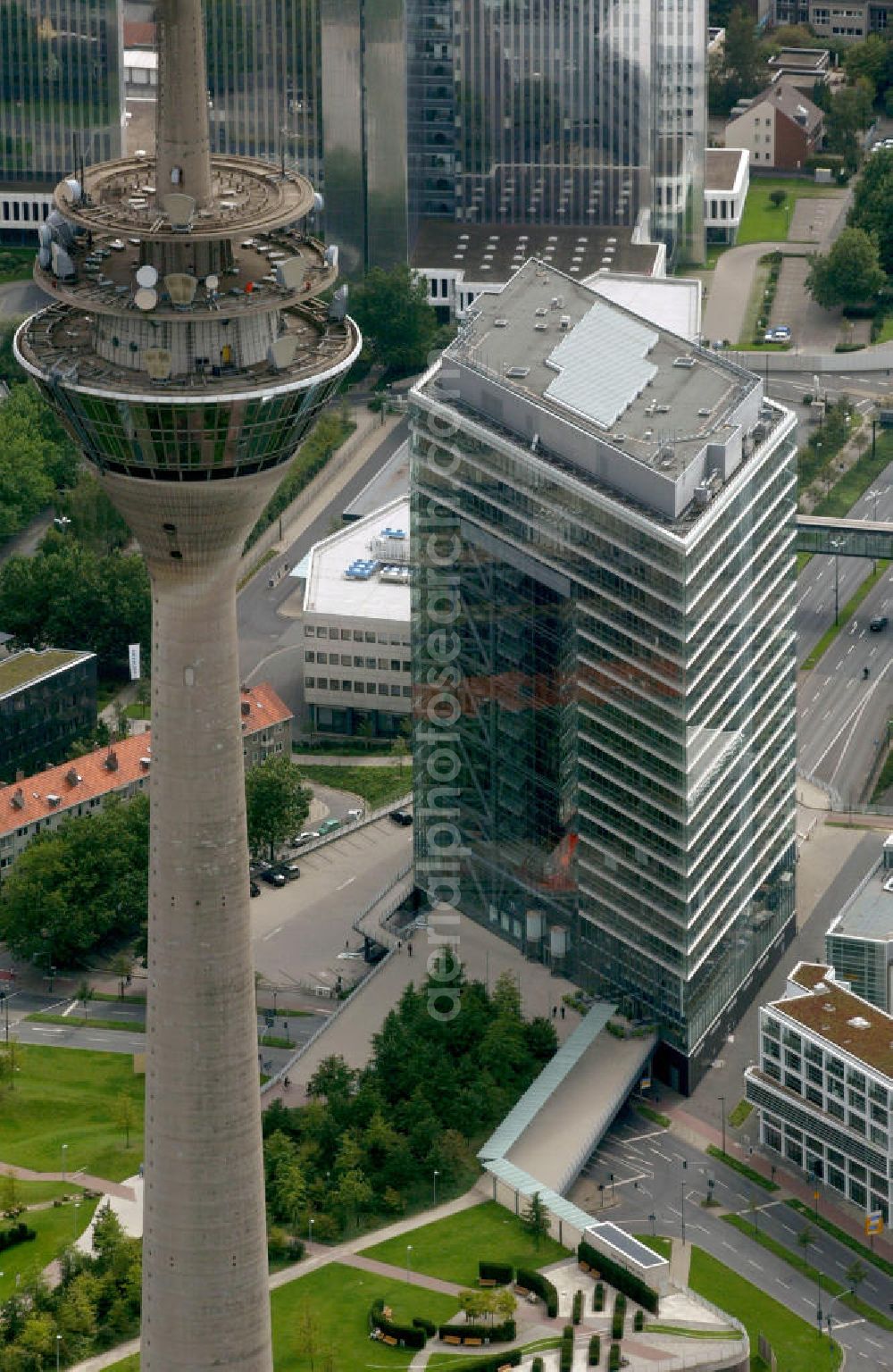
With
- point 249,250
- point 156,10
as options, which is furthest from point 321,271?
point 156,10

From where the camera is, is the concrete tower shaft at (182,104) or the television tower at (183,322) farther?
the television tower at (183,322)

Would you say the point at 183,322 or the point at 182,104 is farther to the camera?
the point at 182,104

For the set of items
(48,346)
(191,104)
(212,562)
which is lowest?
(212,562)

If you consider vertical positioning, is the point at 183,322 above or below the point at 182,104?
below

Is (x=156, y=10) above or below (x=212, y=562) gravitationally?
above

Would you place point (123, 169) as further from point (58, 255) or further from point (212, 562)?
point (212, 562)

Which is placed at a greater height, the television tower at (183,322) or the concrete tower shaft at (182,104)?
the concrete tower shaft at (182,104)

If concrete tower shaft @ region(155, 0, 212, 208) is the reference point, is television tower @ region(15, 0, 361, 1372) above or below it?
below

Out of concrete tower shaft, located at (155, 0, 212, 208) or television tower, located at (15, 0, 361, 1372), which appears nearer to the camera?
concrete tower shaft, located at (155, 0, 212, 208)
